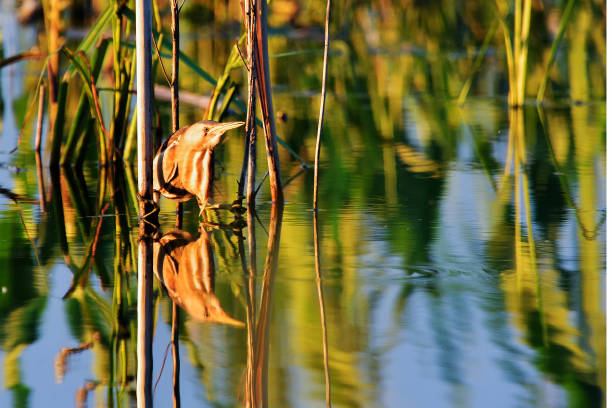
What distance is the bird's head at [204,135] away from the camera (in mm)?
1802

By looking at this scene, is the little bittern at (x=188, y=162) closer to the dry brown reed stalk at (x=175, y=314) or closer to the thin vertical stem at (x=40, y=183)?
the dry brown reed stalk at (x=175, y=314)

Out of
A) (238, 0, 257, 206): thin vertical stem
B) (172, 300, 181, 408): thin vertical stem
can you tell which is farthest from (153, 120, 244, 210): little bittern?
(172, 300, 181, 408): thin vertical stem

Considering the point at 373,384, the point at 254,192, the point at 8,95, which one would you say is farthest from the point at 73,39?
A: the point at 373,384

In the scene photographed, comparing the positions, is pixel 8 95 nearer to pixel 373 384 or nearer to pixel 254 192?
pixel 254 192

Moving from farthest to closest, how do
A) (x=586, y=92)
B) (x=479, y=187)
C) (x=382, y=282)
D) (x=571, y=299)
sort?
(x=586, y=92) → (x=479, y=187) → (x=382, y=282) → (x=571, y=299)

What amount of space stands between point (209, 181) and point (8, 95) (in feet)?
8.64

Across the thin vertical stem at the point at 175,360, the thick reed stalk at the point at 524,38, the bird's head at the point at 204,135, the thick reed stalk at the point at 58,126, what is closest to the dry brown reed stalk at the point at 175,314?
the thin vertical stem at the point at 175,360

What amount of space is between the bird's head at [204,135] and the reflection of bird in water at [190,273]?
0.58ft

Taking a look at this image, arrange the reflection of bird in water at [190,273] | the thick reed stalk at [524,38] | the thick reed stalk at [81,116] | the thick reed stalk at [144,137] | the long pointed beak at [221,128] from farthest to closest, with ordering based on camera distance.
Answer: the thick reed stalk at [524,38], the thick reed stalk at [81,116], the long pointed beak at [221,128], the thick reed stalk at [144,137], the reflection of bird in water at [190,273]

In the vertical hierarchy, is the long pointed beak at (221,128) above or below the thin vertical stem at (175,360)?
above

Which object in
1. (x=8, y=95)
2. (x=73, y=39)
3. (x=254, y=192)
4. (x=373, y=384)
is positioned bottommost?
(x=373, y=384)

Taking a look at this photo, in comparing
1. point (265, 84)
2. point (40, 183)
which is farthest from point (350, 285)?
point (40, 183)

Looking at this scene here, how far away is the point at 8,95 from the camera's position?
418cm

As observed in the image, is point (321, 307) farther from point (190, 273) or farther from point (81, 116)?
point (81, 116)
